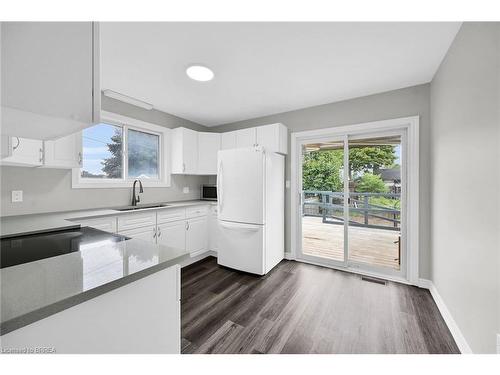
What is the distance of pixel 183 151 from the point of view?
3361 millimetres

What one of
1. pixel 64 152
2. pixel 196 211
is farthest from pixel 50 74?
pixel 196 211

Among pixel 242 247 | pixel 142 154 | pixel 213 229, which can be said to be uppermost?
pixel 142 154

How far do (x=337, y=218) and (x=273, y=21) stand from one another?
253cm

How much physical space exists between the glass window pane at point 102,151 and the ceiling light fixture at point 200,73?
4.84 ft

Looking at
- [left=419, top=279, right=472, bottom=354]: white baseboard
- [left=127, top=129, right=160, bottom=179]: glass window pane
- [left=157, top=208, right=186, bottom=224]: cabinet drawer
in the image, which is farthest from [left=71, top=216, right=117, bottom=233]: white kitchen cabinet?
[left=419, top=279, right=472, bottom=354]: white baseboard

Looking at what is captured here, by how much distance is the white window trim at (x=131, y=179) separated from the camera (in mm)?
2512

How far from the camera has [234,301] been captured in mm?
2178

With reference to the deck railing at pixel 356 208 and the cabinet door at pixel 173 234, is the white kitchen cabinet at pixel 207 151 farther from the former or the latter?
the deck railing at pixel 356 208

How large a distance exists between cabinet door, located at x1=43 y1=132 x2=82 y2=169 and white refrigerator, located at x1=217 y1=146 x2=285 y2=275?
1615 millimetres

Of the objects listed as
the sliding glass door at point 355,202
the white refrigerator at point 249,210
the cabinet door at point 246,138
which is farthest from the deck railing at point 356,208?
the cabinet door at point 246,138

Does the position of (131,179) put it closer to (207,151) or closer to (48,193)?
(48,193)

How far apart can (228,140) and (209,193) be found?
1.05 m

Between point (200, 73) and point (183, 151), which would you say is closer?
point (200, 73)

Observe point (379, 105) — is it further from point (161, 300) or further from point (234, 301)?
point (161, 300)
